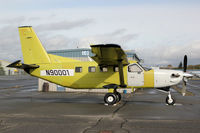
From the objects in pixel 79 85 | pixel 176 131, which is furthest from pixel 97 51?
pixel 176 131

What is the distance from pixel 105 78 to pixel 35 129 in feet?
24.1

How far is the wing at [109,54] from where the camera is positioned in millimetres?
10544

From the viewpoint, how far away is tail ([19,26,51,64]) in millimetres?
15281

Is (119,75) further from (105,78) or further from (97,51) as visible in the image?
(97,51)

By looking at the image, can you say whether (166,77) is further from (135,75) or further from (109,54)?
(109,54)

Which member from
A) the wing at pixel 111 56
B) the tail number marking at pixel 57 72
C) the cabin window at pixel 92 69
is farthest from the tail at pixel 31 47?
the wing at pixel 111 56

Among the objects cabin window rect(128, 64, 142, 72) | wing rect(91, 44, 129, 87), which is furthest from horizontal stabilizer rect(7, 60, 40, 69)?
cabin window rect(128, 64, 142, 72)

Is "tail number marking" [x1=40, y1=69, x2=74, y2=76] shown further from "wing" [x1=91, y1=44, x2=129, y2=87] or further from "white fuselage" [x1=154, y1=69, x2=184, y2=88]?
"white fuselage" [x1=154, y1=69, x2=184, y2=88]

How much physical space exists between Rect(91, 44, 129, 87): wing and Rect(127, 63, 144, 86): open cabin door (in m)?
0.47

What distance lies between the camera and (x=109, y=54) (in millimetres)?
11523

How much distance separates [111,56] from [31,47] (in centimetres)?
692

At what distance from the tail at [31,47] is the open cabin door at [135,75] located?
6270 mm

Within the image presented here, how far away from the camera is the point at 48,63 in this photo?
15227mm

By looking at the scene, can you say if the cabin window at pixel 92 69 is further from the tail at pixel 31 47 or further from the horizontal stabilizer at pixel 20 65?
the horizontal stabilizer at pixel 20 65
